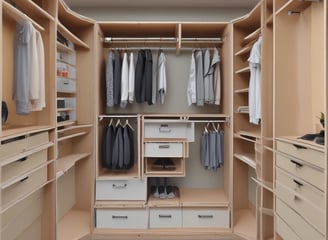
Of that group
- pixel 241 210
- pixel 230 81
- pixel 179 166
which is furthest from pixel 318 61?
pixel 241 210

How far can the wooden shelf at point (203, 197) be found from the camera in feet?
11.8

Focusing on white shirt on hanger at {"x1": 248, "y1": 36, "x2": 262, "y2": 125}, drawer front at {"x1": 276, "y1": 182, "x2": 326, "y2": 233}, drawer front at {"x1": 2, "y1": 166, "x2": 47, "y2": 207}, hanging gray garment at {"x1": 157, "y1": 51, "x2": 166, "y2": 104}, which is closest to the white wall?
hanging gray garment at {"x1": 157, "y1": 51, "x2": 166, "y2": 104}

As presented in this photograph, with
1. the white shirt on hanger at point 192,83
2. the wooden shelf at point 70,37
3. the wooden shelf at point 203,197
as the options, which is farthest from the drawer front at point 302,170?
the wooden shelf at point 70,37

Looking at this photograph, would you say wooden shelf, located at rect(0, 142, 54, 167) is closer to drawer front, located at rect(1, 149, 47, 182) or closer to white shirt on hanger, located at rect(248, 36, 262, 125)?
drawer front, located at rect(1, 149, 47, 182)

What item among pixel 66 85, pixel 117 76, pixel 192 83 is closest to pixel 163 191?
pixel 192 83

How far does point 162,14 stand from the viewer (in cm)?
415

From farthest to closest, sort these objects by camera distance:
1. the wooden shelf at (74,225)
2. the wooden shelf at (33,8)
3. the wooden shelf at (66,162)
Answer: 1. the wooden shelf at (74,225)
2. the wooden shelf at (66,162)
3. the wooden shelf at (33,8)

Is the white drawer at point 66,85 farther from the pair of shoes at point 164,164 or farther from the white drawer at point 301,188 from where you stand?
the white drawer at point 301,188

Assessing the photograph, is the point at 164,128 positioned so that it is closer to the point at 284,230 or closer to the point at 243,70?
the point at 243,70

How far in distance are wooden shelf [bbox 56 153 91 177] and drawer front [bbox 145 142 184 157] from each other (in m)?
0.70

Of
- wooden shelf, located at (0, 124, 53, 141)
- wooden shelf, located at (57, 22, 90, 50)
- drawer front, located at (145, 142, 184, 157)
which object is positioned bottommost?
drawer front, located at (145, 142, 184, 157)

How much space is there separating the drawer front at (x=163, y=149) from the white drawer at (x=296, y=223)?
133cm

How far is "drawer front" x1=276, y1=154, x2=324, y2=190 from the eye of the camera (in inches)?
72.3

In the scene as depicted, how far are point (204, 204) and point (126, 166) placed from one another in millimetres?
989
